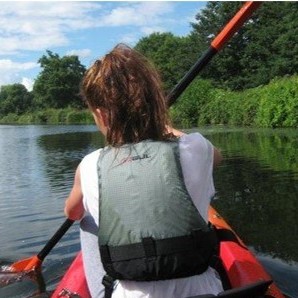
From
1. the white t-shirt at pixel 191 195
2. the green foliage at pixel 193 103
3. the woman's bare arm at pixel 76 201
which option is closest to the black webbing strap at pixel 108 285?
the white t-shirt at pixel 191 195

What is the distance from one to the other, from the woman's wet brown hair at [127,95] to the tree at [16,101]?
306 feet

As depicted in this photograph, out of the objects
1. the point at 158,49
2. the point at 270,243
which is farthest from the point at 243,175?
the point at 158,49

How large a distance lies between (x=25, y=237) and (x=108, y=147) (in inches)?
188

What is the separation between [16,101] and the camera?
314ft

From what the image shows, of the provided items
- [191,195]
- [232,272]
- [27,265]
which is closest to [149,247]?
[191,195]

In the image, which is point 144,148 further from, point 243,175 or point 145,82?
point 243,175

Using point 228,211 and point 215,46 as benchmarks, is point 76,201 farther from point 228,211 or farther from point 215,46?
point 228,211

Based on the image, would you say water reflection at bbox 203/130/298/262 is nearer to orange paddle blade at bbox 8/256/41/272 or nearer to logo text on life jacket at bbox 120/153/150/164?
orange paddle blade at bbox 8/256/41/272

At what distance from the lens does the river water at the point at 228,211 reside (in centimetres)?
495

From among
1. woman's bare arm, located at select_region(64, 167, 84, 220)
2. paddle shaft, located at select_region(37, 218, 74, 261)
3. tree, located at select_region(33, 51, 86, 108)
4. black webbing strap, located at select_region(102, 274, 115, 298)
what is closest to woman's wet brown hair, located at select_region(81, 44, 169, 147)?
woman's bare arm, located at select_region(64, 167, 84, 220)

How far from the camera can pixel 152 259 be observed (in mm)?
1979

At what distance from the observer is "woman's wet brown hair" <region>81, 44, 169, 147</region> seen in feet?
6.83

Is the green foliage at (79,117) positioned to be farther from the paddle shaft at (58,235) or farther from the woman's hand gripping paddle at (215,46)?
the woman's hand gripping paddle at (215,46)

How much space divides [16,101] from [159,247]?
96.8 metres
